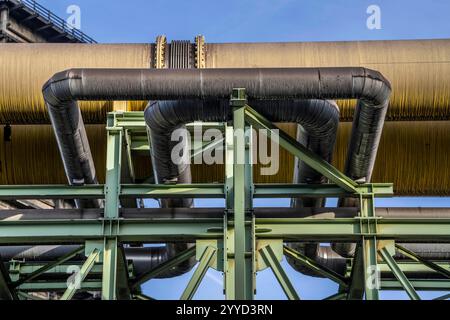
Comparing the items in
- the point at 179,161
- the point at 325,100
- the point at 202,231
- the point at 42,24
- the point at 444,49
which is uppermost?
the point at 42,24

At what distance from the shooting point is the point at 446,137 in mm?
14070

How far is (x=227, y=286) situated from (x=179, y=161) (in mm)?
2548

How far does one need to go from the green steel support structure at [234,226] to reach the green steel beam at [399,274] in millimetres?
16

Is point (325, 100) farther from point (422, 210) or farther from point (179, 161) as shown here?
point (422, 210)

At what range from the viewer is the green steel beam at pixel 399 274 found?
11492 millimetres

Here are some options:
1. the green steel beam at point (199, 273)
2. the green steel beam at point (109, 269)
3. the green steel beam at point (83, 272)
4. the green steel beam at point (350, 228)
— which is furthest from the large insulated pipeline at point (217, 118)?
the green steel beam at point (83, 272)

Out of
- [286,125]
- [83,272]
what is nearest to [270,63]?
[286,125]

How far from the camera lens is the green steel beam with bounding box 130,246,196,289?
42.1 feet

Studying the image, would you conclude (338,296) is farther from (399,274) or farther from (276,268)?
(276,268)

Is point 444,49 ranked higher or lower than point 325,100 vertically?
higher
